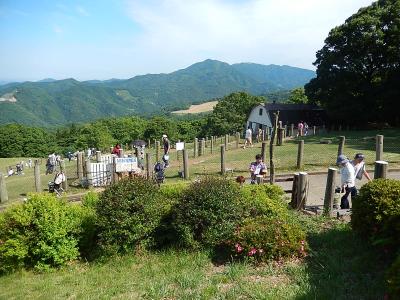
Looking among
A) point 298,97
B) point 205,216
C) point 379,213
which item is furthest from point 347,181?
point 298,97

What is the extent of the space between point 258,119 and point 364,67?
20.0 metres

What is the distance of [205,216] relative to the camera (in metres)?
8.00

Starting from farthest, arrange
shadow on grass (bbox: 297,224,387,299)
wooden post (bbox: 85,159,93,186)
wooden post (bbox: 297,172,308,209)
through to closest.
Result: wooden post (bbox: 85,159,93,186), wooden post (bbox: 297,172,308,209), shadow on grass (bbox: 297,224,387,299)

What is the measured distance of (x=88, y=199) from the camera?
9719mm

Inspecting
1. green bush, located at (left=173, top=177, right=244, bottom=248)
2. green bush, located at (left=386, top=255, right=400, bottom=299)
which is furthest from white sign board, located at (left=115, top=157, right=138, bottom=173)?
green bush, located at (left=386, top=255, right=400, bottom=299)

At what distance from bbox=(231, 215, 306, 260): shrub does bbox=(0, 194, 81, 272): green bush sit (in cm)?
363

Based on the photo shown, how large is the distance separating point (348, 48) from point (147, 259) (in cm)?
3852

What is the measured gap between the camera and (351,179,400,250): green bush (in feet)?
21.5

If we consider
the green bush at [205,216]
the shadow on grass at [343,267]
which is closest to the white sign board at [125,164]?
the green bush at [205,216]

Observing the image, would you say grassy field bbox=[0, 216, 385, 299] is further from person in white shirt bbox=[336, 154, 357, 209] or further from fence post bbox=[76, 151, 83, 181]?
fence post bbox=[76, 151, 83, 181]

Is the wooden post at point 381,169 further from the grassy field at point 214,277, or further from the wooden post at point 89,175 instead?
the wooden post at point 89,175

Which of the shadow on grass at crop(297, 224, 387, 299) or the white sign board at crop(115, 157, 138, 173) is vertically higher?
the white sign board at crop(115, 157, 138, 173)

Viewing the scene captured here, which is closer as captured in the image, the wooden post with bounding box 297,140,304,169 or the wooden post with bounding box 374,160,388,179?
the wooden post with bounding box 374,160,388,179

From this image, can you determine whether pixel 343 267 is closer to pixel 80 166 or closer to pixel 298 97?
pixel 80 166
